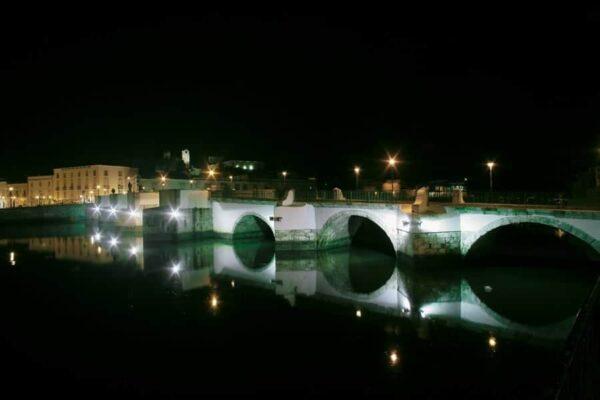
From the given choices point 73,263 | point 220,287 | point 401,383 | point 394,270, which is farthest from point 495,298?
point 73,263

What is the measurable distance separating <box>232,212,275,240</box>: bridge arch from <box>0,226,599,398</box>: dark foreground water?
824cm

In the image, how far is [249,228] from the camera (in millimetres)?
33625

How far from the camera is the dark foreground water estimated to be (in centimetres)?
1005

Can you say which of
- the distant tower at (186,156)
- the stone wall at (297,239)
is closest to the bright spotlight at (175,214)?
the stone wall at (297,239)

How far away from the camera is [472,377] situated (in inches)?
392

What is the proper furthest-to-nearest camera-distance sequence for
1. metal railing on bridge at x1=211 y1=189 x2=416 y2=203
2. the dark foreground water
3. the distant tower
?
the distant tower
metal railing on bridge at x1=211 y1=189 x2=416 y2=203
the dark foreground water

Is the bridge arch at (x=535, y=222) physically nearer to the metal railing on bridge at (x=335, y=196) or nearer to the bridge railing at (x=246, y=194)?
the metal railing on bridge at (x=335, y=196)

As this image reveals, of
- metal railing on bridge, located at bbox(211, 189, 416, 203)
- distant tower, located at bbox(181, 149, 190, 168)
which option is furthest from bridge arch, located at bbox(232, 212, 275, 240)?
distant tower, located at bbox(181, 149, 190, 168)

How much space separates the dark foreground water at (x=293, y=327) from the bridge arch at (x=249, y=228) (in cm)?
824

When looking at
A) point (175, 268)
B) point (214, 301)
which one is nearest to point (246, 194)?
point (175, 268)

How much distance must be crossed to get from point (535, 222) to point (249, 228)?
2100cm

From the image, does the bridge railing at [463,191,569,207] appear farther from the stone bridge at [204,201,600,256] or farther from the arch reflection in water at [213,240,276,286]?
the arch reflection in water at [213,240,276,286]

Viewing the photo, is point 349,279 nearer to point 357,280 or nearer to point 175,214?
point 357,280

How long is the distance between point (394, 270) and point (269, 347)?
1104cm
